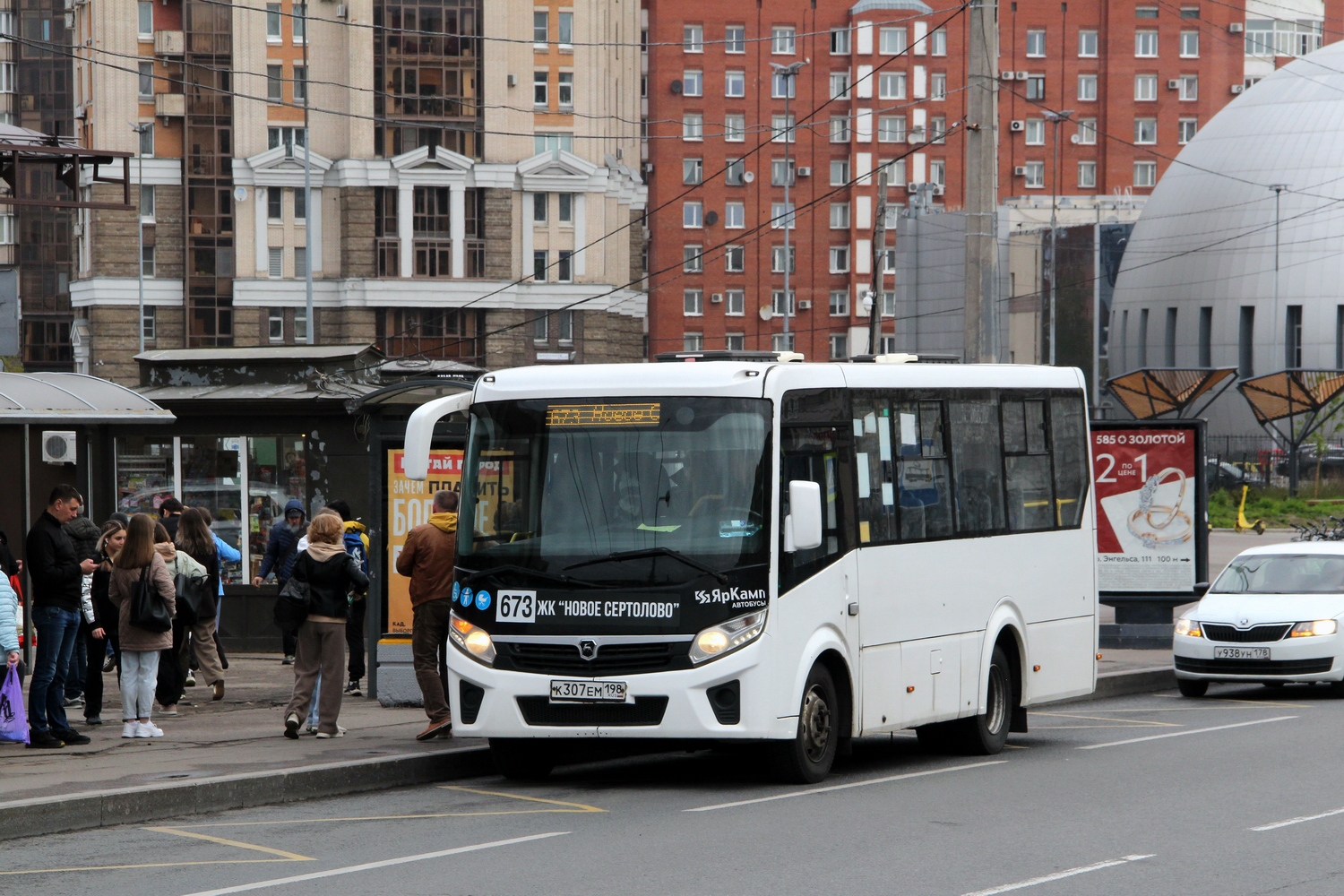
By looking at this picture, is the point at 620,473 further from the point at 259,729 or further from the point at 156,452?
the point at 156,452

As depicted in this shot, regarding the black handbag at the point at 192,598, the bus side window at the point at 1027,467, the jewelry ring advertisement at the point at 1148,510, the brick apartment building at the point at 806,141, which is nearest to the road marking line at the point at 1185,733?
the bus side window at the point at 1027,467

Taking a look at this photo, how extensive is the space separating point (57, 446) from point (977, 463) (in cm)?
931

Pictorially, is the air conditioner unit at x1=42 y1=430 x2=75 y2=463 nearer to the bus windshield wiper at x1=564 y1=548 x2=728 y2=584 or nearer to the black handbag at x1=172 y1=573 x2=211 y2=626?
the black handbag at x1=172 y1=573 x2=211 y2=626

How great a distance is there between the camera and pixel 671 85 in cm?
10031

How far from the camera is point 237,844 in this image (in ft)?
30.3

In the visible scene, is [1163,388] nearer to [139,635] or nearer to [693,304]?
[693,304]

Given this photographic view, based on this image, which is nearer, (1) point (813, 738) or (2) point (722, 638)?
(2) point (722, 638)

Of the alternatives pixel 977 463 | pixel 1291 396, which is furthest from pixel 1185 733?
pixel 1291 396

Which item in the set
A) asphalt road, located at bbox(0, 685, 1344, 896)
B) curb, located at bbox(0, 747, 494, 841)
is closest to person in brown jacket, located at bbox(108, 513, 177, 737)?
curb, located at bbox(0, 747, 494, 841)

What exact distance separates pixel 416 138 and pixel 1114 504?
59.0 meters

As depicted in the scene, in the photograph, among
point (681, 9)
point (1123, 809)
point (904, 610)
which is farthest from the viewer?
point (681, 9)

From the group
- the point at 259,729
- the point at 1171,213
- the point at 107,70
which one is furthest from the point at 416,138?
the point at 259,729

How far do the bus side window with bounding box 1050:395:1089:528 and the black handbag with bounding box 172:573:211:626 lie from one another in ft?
23.3

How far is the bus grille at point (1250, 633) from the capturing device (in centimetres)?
1756
